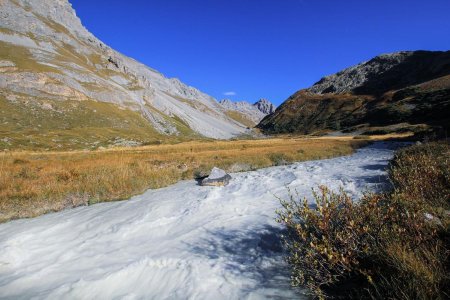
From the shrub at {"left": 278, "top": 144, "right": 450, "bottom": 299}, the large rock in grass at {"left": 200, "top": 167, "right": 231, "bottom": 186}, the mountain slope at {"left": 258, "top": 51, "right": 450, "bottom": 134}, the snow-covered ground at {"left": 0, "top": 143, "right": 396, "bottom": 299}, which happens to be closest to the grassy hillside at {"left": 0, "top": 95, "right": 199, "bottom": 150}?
the large rock in grass at {"left": 200, "top": 167, "right": 231, "bottom": 186}

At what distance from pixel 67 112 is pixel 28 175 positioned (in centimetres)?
10854

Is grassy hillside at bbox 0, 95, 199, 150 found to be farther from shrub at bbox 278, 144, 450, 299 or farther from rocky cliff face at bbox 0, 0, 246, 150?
shrub at bbox 278, 144, 450, 299

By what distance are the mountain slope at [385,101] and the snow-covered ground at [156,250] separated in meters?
102

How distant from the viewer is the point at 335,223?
227 inches

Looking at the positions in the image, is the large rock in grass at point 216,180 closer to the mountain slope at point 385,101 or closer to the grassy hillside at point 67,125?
the grassy hillside at point 67,125

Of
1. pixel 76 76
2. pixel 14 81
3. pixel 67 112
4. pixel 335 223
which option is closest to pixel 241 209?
pixel 335 223

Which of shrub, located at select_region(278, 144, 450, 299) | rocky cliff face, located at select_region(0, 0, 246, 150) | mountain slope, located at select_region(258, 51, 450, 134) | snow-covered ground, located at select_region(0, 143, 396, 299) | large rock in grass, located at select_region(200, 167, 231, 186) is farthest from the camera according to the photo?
rocky cliff face, located at select_region(0, 0, 246, 150)

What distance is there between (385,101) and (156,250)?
15405cm

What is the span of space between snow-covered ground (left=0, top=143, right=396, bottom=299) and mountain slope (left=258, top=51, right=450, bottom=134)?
4021 inches

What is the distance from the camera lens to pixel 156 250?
7.87 meters

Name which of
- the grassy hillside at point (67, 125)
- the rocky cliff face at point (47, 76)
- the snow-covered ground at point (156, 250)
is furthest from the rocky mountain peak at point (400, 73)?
the snow-covered ground at point (156, 250)

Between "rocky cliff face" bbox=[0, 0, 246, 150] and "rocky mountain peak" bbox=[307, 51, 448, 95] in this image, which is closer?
"rocky cliff face" bbox=[0, 0, 246, 150]

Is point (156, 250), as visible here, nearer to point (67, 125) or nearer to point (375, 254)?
point (375, 254)

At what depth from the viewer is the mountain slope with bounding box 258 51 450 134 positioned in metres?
113
